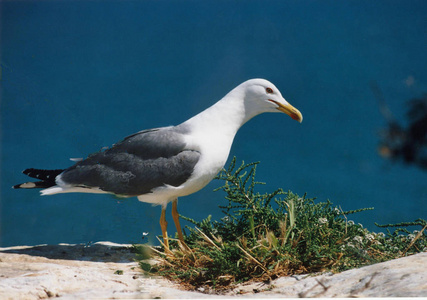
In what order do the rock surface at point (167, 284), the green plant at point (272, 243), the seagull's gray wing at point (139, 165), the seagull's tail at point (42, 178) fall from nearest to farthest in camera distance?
the rock surface at point (167, 284) → the green plant at point (272, 243) → the seagull's gray wing at point (139, 165) → the seagull's tail at point (42, 178)

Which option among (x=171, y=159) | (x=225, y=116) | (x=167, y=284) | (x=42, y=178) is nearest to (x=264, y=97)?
(x=225, y=116)

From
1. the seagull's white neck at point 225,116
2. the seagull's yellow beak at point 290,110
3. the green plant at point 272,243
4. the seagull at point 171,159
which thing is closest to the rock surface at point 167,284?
the green plant at point 272,243

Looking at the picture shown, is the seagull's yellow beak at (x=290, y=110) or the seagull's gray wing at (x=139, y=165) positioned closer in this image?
the seagull's gray wing at (x=139, y=165)

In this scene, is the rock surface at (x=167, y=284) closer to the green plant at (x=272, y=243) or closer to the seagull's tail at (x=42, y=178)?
the green plant at (x=272, y=243)

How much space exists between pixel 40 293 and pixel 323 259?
1.60 m

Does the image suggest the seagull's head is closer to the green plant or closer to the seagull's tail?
the green plant

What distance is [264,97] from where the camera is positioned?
339 centimetres

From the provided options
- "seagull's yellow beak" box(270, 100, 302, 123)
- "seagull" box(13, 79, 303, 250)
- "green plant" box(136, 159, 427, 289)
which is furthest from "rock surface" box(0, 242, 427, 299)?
"seagull's yellow beak" box(270, 100, 302, 123)

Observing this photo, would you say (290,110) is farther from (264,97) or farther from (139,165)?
(139,165)

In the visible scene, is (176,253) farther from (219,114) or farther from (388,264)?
(388,264)

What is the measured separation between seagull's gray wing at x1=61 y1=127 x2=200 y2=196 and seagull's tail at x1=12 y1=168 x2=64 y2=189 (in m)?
0.10

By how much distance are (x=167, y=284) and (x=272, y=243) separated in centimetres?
70

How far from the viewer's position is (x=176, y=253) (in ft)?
10.2

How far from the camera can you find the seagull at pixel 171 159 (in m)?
3.17
